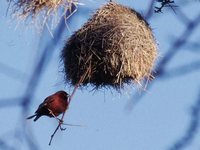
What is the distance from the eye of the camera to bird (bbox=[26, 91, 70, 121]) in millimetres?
2432

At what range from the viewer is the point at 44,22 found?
2.32 m

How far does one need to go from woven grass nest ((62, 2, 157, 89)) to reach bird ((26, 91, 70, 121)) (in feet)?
0.36

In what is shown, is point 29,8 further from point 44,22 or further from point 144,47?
point 144,47

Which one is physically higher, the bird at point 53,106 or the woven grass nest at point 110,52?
the woven grass nest at point 110,52

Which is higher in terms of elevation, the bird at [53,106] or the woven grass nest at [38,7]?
the woven grass nest at [38,7]

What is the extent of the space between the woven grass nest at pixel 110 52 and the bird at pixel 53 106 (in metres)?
0.11

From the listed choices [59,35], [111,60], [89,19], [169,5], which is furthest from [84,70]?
[59,35]

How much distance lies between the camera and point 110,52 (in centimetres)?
249

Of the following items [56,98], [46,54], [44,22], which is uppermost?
[46,54]

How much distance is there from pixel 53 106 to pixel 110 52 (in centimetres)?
36

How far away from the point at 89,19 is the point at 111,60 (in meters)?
0.33

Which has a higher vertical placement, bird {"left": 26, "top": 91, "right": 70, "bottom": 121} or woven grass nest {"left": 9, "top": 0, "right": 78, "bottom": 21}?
woven grass nest {"left": 9, "top": 0, "right": 78, "bottom": 21}

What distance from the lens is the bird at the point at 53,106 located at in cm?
243

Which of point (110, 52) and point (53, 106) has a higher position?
point (110, 52)
